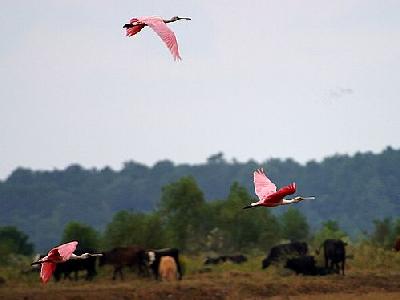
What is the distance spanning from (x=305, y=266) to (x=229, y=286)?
4867 millimetres

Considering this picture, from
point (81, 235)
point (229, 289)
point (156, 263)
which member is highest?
point (81, 235)

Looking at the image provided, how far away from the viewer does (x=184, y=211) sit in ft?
180

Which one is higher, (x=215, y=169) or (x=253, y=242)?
(x=215, y=169)

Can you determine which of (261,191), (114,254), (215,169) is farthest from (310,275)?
(215,169)

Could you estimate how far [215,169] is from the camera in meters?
185

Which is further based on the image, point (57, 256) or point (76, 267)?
point (76, 267)

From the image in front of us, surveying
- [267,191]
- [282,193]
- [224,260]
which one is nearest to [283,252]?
[224,260]

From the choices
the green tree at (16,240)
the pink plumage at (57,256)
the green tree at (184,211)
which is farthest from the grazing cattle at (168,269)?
the green tree at (16,240)

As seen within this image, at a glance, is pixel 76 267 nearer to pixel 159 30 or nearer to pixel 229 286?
pixel 229 286

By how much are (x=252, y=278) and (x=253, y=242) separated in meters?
23.7

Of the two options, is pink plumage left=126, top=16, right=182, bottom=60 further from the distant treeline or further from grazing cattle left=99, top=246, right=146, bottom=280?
the distant treeline

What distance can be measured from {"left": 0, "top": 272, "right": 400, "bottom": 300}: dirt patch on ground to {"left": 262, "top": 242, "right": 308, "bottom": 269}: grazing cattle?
4.29 m

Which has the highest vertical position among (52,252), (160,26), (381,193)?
(381,193)

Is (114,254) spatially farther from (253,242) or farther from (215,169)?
(215,169)
